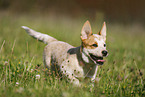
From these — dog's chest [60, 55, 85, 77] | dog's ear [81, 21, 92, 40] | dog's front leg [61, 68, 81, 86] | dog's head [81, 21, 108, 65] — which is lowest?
dog's front leg [61, 68, 81, 86]

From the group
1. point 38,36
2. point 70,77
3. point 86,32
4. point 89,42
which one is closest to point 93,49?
point 89,42

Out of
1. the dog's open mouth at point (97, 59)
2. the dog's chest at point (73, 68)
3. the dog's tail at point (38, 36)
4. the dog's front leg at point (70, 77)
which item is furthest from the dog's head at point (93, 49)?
the dog's tail at point (38, 36)

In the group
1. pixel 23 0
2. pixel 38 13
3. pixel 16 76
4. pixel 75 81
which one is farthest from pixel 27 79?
pixel 23 0

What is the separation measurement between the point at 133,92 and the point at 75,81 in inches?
33.8

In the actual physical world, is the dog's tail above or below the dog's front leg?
above

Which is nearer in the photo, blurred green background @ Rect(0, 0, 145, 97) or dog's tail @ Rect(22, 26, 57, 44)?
blurred green background @ Rect(0, 0, 145, 97)

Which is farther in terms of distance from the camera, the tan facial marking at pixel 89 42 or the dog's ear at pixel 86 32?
the dog's ear at pixel 86 32

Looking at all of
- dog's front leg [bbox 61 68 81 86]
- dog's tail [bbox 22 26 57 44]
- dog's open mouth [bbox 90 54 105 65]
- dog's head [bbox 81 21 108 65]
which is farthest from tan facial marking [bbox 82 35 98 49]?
dog's tail [bbox 22 26 57 44]

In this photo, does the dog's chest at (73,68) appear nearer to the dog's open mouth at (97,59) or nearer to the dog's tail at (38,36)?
the dog's open mouth at (97,59)

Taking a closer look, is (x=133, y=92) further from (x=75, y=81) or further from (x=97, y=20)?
(x=97, y=20)

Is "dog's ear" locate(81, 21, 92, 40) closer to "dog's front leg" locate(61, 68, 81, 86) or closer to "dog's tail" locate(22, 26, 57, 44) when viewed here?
"dog's front leg" locate(61, 68, 81, 86)

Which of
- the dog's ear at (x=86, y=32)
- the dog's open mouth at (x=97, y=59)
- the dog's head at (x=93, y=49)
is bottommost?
the dog's open mouth at (x=97, y=59)

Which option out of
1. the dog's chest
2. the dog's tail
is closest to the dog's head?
the dog's chest

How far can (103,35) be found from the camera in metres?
3.34
